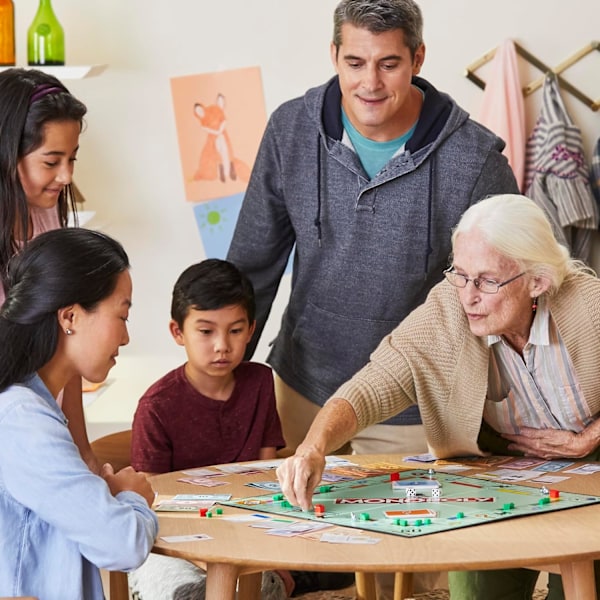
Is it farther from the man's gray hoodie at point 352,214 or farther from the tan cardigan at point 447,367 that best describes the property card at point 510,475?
the man's gray hoodie at point 352,214

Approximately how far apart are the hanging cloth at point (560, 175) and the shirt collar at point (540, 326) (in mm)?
1339

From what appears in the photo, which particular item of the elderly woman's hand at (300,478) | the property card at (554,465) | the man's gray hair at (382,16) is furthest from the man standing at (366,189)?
the elderly woman's hand at (300,478)

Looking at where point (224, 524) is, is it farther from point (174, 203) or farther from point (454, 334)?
point (174, 203)

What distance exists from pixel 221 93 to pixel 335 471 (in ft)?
6.26

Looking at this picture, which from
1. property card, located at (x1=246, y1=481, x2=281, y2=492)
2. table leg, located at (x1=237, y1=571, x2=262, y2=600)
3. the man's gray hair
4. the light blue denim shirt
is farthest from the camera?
the man's gray hair

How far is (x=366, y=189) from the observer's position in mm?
2717

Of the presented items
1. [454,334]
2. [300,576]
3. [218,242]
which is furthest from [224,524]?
[218,242]

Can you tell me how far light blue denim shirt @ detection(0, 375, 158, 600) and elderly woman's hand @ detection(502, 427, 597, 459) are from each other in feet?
3.18

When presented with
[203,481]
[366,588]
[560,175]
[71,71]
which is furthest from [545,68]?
[203,481]

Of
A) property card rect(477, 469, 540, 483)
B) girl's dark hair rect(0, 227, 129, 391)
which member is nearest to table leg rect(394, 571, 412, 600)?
property card rect(477, 469, 540, 483)

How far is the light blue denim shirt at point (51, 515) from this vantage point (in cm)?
170

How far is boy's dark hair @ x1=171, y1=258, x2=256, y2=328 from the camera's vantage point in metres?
2.81

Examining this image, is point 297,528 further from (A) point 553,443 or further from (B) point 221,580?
(A) point 553,443

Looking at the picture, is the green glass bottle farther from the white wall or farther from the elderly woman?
the elderly woman
